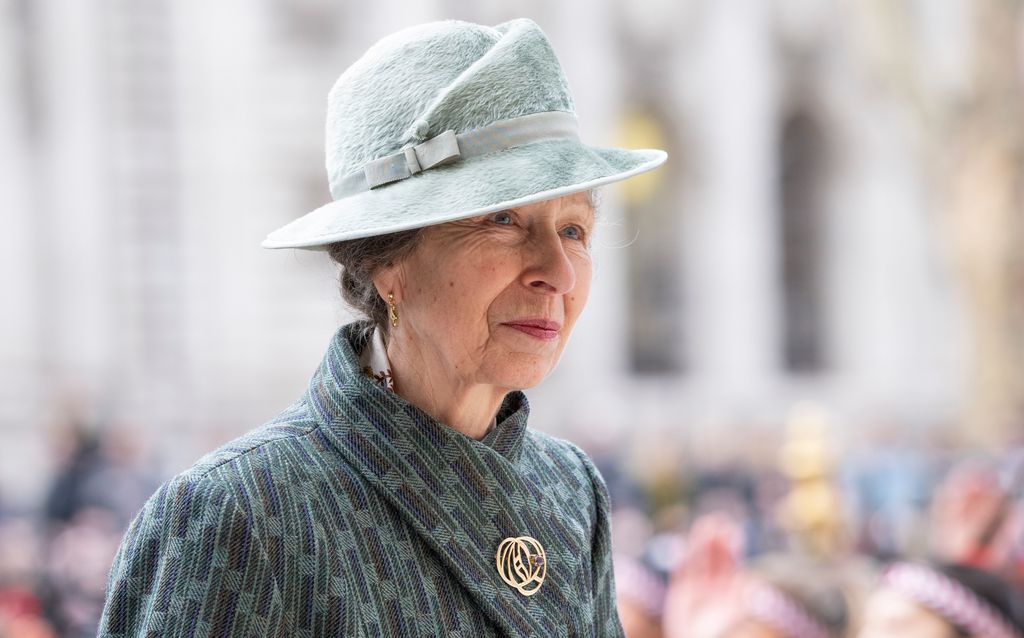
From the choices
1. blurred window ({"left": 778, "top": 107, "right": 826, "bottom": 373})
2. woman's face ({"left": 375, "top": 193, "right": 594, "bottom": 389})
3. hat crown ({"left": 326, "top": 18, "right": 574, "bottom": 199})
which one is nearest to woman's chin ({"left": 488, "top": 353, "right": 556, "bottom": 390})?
woman's face ({"left": 375, "top": 193, "right": 594, "bottom": 389})

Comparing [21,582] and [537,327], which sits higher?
[537,327]

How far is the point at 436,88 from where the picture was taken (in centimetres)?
175

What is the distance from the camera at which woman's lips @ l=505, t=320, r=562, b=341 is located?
1.78 m

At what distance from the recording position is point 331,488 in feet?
5.53

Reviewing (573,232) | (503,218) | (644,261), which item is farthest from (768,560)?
(644,261)

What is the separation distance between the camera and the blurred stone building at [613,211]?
15914 mm

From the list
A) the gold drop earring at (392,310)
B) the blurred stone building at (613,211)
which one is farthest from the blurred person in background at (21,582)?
the blurred stone building at (613,211)

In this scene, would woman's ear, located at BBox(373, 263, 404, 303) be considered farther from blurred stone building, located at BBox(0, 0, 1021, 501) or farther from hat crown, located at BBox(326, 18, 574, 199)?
Result: blurred stone building, located at BBox(0, 0, 1021, 501)

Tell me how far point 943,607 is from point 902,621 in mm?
83

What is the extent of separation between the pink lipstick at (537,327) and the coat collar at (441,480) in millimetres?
142

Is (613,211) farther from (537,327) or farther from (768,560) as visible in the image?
(537,327)

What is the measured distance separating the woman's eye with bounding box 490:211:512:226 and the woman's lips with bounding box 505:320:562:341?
12 centimetres

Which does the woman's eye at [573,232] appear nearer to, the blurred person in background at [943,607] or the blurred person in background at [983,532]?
the blurred person in background at [943,607]

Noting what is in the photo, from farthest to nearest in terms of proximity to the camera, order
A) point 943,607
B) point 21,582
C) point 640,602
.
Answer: point 21,582 → point 640,602 → point 943,607
